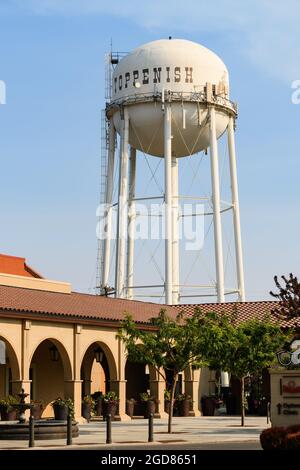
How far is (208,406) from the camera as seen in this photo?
5222 centimetres

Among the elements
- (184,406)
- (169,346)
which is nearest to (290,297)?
(169,346)

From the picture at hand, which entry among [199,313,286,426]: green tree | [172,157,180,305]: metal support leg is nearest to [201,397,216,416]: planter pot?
[172,157,180,305]: metal support leg

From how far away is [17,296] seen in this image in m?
44.9

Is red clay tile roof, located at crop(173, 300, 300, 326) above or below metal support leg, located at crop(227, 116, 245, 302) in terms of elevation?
below

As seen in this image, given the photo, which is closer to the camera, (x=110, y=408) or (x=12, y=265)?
(x=110, y=408)

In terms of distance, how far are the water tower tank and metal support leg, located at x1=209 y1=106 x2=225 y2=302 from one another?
970 mm

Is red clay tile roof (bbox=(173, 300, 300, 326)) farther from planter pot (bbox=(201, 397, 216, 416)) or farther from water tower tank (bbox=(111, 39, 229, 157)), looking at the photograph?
water tower tank (bbox=(111, 39, 229, 157))

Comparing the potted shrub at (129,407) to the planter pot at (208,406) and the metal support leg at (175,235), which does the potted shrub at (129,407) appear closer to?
the planter pot at (208,406)

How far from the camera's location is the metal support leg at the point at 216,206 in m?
58.0

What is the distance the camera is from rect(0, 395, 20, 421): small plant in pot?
41.6 m

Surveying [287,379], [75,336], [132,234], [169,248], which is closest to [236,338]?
[75,336]

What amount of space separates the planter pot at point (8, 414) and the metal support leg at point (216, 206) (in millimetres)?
18531

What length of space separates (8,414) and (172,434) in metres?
8.70

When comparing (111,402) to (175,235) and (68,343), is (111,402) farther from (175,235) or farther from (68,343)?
(175,235)
